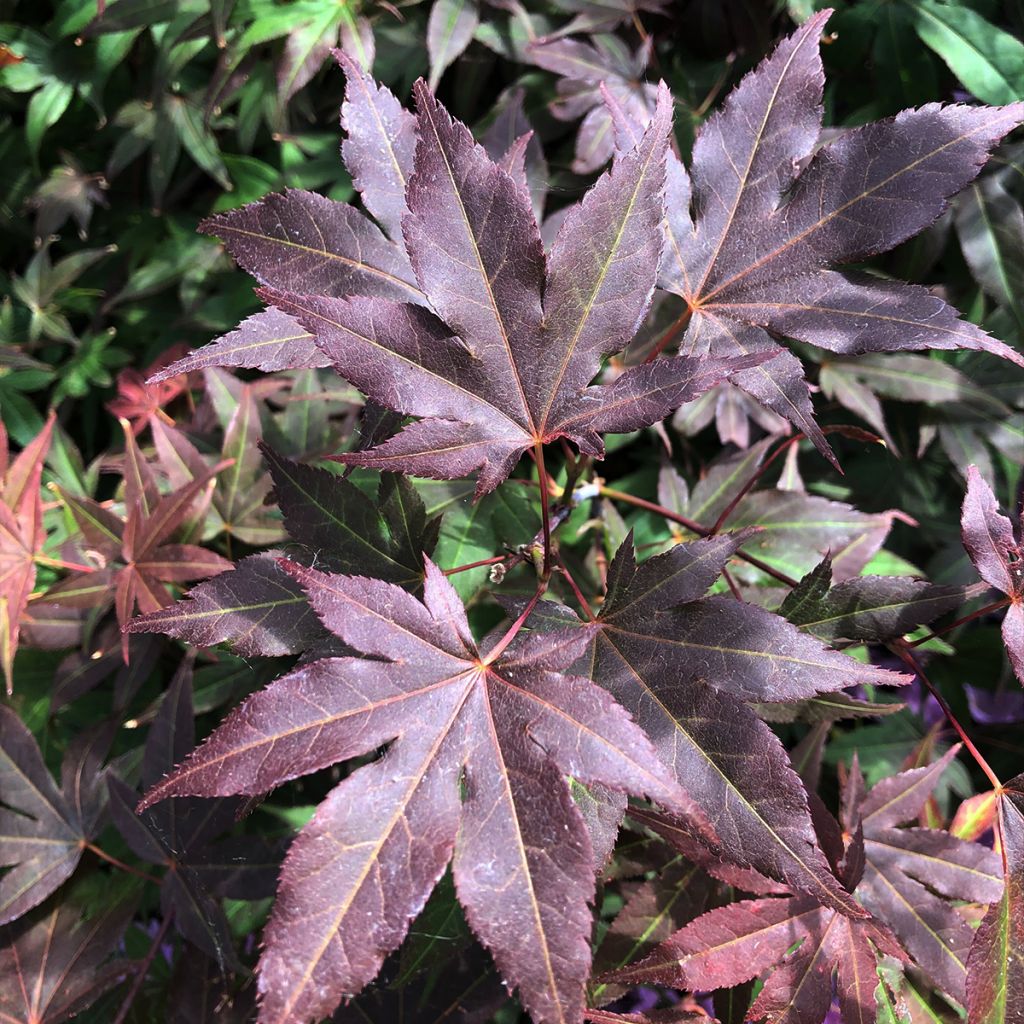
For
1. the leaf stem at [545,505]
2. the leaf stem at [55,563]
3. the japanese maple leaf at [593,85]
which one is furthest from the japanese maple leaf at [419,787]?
the japanese maple leaf at [593,85]

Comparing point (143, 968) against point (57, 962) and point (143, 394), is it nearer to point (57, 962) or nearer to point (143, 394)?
point (57, 962)

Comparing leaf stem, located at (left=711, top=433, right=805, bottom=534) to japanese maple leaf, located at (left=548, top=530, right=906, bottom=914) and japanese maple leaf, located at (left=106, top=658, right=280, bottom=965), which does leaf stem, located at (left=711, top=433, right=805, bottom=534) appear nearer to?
japanese maple leaf, located at (left=548, top=530, right=906, bottom=914)

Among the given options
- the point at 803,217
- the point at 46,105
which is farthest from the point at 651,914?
the point at 46,105

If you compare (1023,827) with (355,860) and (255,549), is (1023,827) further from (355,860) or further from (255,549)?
(255,549)

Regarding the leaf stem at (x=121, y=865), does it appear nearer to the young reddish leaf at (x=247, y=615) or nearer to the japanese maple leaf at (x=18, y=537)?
the japanese maple leaf at (x=18, y=537)

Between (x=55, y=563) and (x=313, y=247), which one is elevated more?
(x=313, y=247)
